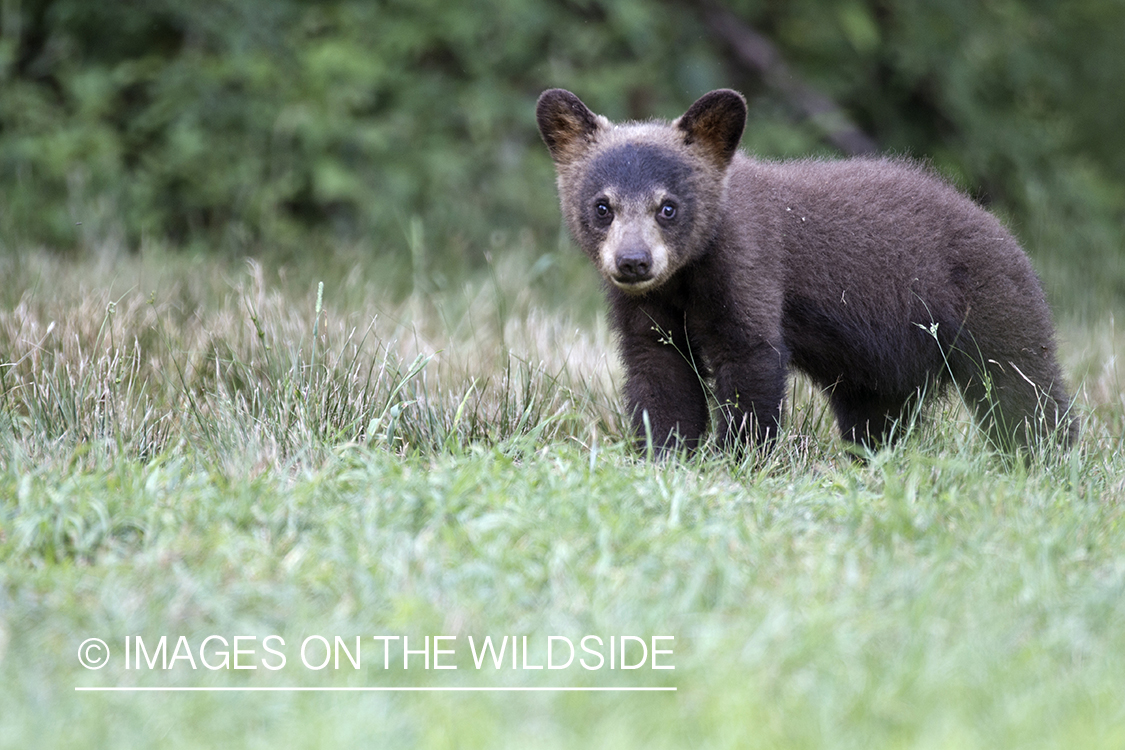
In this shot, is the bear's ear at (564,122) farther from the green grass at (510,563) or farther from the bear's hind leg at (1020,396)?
the bear's hind leg at (1020,396)

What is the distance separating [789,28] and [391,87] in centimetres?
354

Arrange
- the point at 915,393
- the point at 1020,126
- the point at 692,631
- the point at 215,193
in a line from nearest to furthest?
the point at 692,631
the point at 915,393
the point at 215,193
the point at 1020,126

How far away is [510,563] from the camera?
10.1ft

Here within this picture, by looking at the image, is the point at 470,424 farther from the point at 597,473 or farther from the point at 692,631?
the point at 692,631

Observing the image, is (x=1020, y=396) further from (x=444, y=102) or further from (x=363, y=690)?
(x=444, y=102)

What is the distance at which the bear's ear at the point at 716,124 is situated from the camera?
16.0 ft

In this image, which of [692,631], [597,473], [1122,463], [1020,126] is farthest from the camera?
[1020,126]

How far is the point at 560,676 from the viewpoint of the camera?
2.64 meters

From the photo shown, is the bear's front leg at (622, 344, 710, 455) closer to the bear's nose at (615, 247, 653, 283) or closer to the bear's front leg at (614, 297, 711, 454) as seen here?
the bear's front leg at (614, 297, 711, 454)

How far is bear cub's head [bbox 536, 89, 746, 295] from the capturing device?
4.55 meters

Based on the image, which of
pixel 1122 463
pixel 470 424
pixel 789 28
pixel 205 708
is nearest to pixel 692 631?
pixel 205 708
